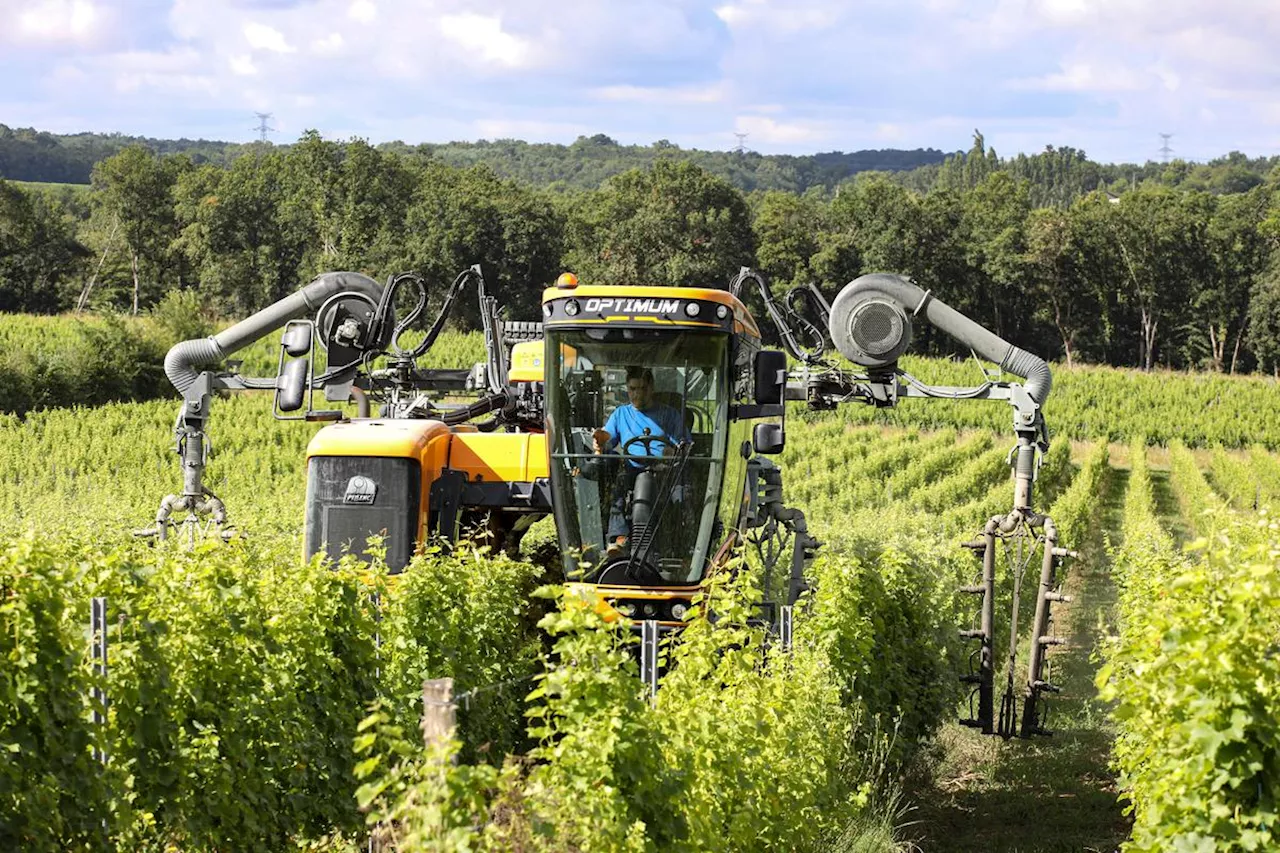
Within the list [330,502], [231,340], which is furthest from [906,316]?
[231,340]

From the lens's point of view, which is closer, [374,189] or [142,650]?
[142,650]

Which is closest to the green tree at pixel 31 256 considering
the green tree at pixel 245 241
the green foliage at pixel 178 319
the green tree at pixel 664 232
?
the green tree at pixel 245 241

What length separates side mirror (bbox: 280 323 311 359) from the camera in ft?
35.5

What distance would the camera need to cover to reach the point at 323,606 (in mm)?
7320

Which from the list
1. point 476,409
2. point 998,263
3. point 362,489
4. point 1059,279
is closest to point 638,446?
point 362,489

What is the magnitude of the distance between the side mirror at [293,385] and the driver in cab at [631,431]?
2821 millimetres

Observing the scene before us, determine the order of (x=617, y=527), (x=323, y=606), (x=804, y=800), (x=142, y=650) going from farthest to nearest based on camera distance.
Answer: (x=617, y=527)
(x=323, y=606)
(x=804, y=800)
(x=142, y=650)

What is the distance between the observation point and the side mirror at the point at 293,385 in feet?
36.9

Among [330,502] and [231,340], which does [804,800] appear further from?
[231,340]

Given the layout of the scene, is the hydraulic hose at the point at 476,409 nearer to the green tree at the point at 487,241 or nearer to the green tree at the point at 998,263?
the green tree at the point at 487,241

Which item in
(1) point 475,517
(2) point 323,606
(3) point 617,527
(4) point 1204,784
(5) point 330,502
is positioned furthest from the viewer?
(1) point 475,517

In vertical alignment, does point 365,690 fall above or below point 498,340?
below

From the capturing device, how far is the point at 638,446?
31.7 ft

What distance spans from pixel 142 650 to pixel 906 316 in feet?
27.2
